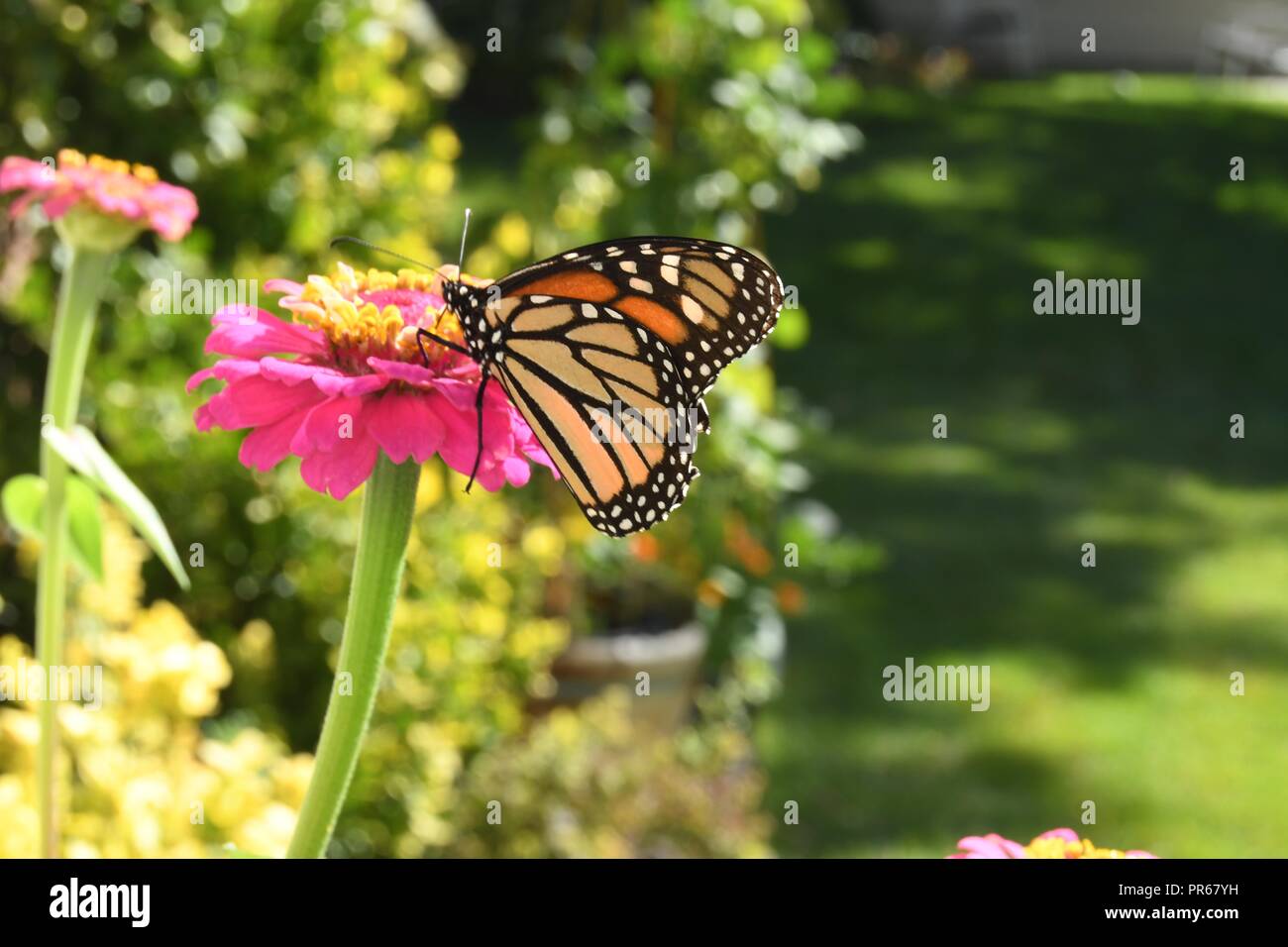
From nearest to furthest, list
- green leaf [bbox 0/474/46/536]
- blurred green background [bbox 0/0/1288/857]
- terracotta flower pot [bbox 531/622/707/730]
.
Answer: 1. green leaf [bbox 0/474/46/536]
2. blurred green background [bbox 0/0/1288/857]
3. terracotta flower pot [bbox 531/622/707/730]

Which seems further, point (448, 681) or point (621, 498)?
point (448, 681)

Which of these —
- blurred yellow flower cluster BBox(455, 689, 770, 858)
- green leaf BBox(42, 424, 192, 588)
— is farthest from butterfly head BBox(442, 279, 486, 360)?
blurred yellow flower cluster BBox(455, 689, 770, 858)

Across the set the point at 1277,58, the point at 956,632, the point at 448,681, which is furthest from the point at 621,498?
the point at 1277,58

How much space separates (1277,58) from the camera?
460 inches

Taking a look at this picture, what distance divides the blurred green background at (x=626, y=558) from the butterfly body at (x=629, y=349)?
536 millimetres

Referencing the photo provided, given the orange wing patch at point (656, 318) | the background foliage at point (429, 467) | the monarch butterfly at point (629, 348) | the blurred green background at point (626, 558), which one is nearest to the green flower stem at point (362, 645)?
the monarch butterfly at point (629, 348)

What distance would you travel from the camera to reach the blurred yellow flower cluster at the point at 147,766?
182 centimetres

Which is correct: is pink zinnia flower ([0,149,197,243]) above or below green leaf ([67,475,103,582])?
above

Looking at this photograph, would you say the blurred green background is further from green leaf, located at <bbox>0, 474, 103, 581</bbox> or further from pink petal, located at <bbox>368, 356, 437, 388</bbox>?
pink petal, located at <bbox>368, 356, 437, 388</bbox>

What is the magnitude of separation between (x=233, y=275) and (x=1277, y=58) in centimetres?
1060

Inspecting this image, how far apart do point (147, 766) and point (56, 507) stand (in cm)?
112

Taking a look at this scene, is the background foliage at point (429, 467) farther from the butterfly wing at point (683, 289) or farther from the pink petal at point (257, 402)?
the pink petal at point (257, 402)

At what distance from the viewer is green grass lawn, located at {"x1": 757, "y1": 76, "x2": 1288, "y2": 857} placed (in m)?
4.05

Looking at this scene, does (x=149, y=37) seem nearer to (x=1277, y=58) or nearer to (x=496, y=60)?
(x=496, y=60)
